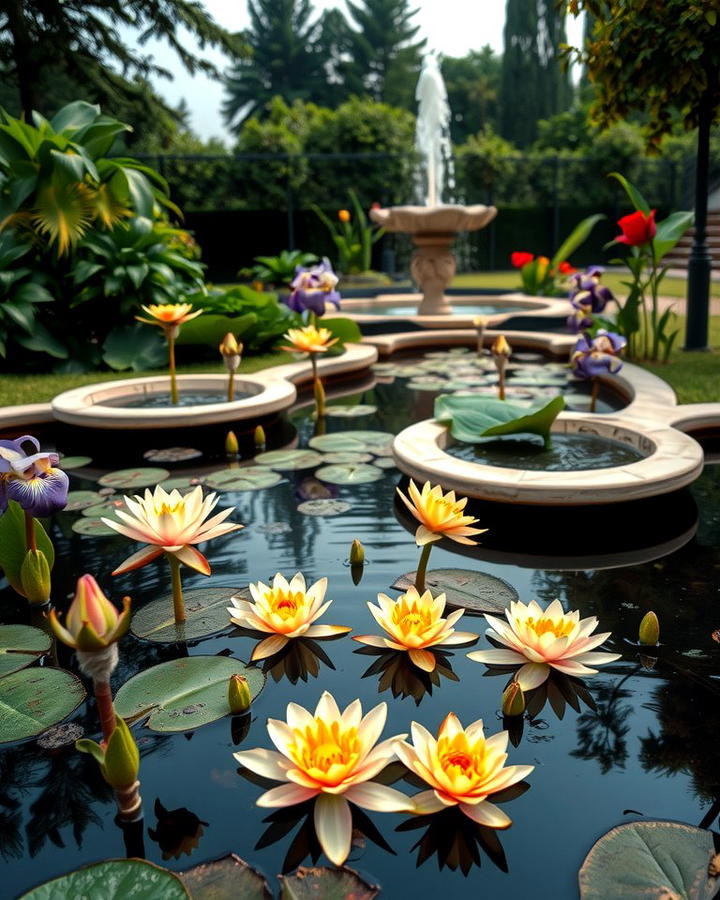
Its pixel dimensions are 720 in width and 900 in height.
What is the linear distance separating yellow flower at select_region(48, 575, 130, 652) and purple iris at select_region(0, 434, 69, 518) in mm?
654

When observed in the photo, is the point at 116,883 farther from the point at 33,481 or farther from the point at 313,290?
the point at 313,290

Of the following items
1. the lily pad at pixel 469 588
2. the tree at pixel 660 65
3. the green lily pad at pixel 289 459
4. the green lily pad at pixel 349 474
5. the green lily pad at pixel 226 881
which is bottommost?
the green lily pad at pixel 226 881

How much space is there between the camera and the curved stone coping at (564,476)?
101 inches

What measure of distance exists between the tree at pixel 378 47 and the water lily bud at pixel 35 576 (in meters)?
40.0

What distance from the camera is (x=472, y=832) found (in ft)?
4.30

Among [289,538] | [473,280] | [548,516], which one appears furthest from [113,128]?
[473,280]

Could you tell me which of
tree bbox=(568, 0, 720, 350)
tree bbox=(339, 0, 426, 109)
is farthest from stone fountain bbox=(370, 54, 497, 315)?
tree bbox=(339, 0, 426, 109)

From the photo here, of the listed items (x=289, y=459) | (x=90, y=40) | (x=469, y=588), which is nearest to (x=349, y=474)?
(x=289, y=459)

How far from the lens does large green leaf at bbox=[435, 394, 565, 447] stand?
302cm

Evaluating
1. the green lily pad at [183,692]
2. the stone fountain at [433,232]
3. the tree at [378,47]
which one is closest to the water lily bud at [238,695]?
the green lily pad at [183,692]

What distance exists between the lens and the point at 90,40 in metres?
14.8

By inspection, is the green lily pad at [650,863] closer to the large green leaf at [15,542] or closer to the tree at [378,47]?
the large green leaf at [15,542]

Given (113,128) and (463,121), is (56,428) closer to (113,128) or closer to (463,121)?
(113,128)

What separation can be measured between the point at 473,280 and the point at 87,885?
14030mm
